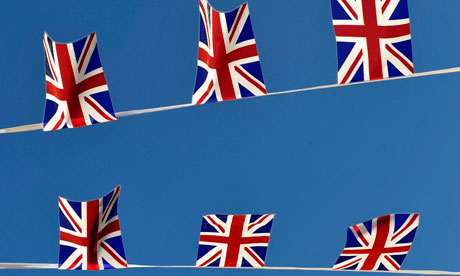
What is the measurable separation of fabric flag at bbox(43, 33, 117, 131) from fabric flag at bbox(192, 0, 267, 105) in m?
0.72

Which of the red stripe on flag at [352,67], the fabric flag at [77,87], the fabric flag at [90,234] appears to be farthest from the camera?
the fabric flag at [90,234]

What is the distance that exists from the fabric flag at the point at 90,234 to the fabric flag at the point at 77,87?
0.77 meters

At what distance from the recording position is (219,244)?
5.86 m

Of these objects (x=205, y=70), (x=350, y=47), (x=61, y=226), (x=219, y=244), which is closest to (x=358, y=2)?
(x=350, y=47)

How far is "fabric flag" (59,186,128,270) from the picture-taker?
544 cm

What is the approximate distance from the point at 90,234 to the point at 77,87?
1295 millimetres

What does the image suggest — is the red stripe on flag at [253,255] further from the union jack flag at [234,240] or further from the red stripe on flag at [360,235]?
the red stripe on flag at [360,235]

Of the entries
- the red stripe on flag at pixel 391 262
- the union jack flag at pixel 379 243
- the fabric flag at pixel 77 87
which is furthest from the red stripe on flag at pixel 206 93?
the red stripe on flag at pixel 391 262

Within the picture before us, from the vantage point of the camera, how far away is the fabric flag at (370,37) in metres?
4.76

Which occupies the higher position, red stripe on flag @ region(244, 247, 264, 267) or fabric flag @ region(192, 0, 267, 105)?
fabric flag @ region(192, 0, 267, 105)

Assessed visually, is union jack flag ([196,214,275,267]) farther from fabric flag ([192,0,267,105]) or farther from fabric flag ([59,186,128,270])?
fabric flag ([192,0,267,105])

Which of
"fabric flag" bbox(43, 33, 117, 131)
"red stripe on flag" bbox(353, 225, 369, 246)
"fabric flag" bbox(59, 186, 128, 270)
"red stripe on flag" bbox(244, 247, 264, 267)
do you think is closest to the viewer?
"fabric flag" bbox(43, 33, 117, 131)

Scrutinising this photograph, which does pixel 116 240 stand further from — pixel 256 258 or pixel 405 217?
pixel 405 217

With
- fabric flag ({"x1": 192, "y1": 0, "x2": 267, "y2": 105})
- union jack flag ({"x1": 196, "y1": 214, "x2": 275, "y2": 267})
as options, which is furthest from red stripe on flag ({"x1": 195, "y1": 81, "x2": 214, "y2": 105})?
union jack flag ({"x1": 196, "y1": 214, "x2": 275, "y2": 267})
